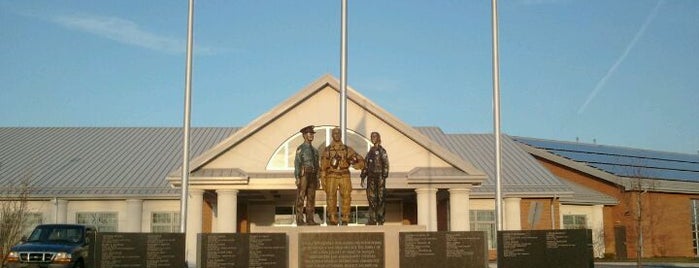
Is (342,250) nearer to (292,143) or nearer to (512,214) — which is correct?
(292,143)

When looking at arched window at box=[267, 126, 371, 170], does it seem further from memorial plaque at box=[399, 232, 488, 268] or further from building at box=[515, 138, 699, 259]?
building at box=[515, 138, 699, 259]

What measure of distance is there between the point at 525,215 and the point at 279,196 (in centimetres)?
1117

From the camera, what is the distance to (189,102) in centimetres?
2081

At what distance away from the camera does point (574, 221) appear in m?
38.5

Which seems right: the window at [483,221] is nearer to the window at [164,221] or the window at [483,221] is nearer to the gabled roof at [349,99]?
the gabled roof at [349,99]

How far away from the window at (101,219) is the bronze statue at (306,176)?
19.6 metres

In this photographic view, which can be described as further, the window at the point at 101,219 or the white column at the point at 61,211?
the window at the point at 101,219

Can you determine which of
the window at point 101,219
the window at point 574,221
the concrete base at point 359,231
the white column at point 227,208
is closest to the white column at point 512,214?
the window at point 574,221

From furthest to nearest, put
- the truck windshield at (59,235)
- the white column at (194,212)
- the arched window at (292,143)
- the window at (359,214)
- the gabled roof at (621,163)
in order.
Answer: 1. the gabled roof at (621,163)
2. the window at (359,214)
3. the arched window at (292,143)
4. the white column at (194,212)
5. the truck windshield at (59,235)

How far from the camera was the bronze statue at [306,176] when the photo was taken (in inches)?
667

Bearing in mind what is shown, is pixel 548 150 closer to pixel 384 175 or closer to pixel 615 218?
pixel 615 218

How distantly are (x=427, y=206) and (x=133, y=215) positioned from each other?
1360cm

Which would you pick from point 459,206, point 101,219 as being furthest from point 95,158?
point 459,206

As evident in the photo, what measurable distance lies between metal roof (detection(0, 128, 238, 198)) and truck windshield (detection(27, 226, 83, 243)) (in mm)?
12092
